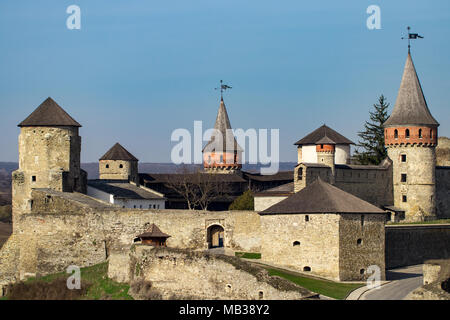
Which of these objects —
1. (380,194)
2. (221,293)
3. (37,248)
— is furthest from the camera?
(380,194)

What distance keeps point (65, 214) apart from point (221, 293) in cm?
1365

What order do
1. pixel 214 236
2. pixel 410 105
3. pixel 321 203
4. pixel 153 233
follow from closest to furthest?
1. pixel 321 203
2. pixel 153 233
3. pixel 214 236
4. pixel 410 105

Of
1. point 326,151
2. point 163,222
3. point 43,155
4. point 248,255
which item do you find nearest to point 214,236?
point 163,222

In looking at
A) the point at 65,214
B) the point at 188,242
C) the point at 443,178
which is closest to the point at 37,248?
the point at 65,214

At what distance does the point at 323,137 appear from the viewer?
247 ft

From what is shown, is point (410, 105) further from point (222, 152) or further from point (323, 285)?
point (323, 285)

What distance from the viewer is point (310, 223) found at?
52625 millimetres

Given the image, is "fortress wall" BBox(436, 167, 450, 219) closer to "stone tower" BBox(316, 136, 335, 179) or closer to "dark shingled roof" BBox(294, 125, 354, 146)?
"dark shingled roof" BBox(294, 125, 354, 146)

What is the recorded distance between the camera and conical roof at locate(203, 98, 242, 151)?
86494mm

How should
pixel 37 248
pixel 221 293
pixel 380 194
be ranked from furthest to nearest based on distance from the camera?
pixel 380 194, pixel 37 248, pixel 221 293

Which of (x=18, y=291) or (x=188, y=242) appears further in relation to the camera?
(x=188, y=242)

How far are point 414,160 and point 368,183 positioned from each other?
496cm

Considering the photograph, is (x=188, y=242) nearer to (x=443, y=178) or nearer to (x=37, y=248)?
(x=37, y=248)

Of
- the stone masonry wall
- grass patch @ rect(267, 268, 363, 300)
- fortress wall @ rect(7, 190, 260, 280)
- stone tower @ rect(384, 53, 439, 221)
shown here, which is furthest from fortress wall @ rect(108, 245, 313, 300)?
stone tower @ rect(384, 53, 439, 221)
